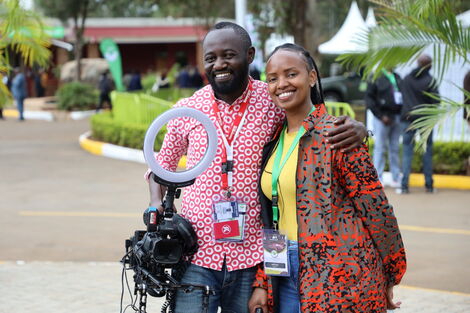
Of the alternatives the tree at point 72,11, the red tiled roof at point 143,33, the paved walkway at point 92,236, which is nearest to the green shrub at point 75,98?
the tree at point 72,11

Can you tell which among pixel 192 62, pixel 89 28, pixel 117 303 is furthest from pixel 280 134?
pixel 192 62

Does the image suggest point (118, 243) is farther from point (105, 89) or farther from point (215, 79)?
point (105, 89)

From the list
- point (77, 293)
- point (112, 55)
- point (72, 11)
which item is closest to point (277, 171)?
point (77, 293)

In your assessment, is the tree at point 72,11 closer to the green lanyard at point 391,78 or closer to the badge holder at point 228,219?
the green lanyard at point 391,78

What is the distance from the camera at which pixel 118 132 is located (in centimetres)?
1688

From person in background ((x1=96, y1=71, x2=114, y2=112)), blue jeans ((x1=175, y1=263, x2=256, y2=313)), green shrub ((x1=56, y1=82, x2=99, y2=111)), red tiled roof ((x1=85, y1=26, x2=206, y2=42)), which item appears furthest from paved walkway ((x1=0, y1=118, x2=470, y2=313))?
red tiled roof ((x1=85, y1=26, x2=206, y2=42))

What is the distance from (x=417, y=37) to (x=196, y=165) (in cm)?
358

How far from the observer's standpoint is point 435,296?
6383 mm

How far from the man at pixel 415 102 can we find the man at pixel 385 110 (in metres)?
0.16

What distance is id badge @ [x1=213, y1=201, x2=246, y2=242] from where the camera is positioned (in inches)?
138

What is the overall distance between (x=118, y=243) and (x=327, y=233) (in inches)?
217

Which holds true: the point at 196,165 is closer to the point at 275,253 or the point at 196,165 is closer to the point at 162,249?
the point at 162,249

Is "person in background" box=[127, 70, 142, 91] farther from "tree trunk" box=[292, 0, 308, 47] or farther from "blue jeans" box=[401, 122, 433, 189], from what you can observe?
"blue jeans" box=[401, 122, 433, 189]

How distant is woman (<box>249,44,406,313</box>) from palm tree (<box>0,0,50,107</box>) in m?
4.10
